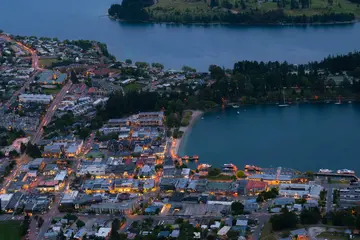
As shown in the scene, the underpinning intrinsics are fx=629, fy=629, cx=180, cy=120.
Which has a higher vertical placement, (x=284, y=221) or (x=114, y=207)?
(x=284, y=221)

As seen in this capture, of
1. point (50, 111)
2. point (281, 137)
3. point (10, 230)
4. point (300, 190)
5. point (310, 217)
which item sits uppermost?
point (310, 217)

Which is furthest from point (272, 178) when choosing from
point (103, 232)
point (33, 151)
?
point (33, 151)

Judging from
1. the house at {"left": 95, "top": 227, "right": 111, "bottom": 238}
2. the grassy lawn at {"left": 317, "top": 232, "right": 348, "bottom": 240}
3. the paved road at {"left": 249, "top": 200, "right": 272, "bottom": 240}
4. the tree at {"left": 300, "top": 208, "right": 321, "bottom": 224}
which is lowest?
the house at {"left": 95, "top": 227, "right": 111, "bottom": 238}

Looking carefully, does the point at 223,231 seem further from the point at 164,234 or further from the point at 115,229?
the point at 115,229

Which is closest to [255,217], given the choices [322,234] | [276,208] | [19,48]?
[276,208]

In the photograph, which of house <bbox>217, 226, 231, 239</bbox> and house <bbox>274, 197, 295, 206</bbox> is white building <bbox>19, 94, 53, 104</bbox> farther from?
house <bbox>217, 226, 231, 239</bbox>

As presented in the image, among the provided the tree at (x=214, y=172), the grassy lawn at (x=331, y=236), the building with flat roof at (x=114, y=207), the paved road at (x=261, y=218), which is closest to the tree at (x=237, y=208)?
the paved road at (x=261, y=218)

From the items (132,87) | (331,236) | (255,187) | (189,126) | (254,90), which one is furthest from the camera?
(132,87)

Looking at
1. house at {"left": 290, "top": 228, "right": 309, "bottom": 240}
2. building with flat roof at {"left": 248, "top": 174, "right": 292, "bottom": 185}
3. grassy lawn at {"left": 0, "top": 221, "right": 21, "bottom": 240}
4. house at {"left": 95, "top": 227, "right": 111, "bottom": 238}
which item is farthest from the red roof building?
grassy lawn at {"left": 0, "top": 221, "right": 21, "bottom": 240}
